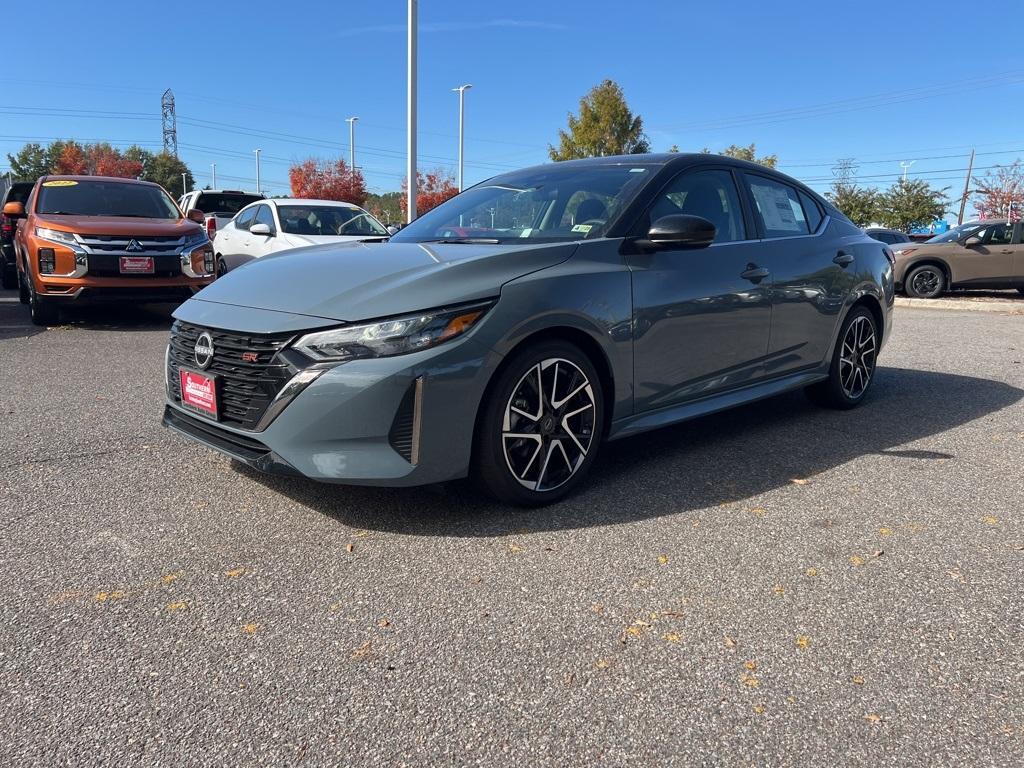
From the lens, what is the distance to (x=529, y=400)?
352 centimetres

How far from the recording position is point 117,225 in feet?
29.5

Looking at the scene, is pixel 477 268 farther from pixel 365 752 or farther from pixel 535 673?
pixel 365 752

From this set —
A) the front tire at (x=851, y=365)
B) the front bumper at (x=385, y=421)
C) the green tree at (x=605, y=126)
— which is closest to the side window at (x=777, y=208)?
the front tire at (x=851, y=365)

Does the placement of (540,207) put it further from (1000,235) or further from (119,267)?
(1000,235)

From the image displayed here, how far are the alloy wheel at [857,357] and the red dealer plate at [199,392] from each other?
158 inches

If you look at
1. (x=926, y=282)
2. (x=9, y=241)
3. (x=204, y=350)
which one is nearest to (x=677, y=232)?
(x=204, y=350)

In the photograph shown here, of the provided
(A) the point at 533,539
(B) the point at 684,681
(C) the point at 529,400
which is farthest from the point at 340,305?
(B) the point at 684,681

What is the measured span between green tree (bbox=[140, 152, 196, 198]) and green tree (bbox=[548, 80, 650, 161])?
193 ft

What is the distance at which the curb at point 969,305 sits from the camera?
519 inches

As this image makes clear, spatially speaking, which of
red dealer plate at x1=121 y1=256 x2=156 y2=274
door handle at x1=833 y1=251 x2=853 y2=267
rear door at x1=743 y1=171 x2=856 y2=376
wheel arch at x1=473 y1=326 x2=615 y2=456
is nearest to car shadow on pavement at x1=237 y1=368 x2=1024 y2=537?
wheel arch at x1=473 y1=326 x2=615 y2=456

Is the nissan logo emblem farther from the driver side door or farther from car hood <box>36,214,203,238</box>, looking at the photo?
car hood <box>36,214,203,238</box>

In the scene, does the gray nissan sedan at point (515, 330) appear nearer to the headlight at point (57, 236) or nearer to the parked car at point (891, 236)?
the headlight at point (57, 236)

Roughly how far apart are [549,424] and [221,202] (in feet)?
55.9

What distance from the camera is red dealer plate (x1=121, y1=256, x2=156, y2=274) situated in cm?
884
